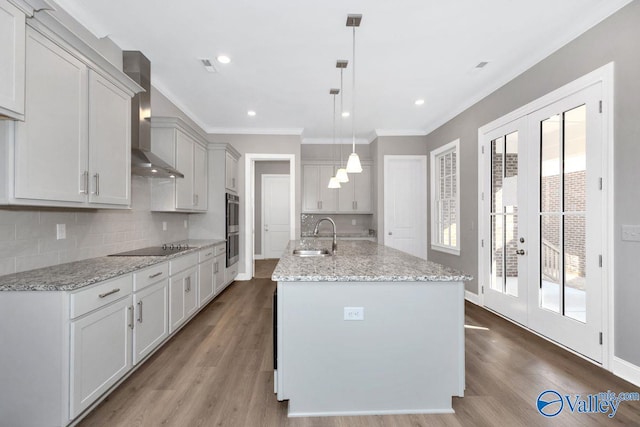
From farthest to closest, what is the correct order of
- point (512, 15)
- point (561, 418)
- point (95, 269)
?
point (512, 15) < point (95, 269) < point (561, 418)

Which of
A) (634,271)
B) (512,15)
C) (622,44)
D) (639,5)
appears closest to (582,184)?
(634,271)

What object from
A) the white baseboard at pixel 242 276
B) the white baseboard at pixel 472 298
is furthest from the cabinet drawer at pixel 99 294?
the white baseboard at pixel 472 298

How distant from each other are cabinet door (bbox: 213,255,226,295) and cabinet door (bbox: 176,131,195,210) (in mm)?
876

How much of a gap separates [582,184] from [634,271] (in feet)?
2.56

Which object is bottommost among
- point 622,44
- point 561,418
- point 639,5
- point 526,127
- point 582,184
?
point 561,418

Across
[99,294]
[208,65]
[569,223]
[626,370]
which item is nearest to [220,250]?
[208,65]

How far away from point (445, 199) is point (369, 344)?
3894 mm

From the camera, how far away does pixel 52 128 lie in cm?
183

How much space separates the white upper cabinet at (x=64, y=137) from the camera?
1.65 metres

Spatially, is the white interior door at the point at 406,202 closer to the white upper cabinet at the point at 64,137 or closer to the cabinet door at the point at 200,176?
the cabinet door at the point at 200,176

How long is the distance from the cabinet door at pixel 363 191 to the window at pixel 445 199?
1.31m

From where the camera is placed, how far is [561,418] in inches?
74.5

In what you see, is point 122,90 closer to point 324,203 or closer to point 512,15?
point 512,15

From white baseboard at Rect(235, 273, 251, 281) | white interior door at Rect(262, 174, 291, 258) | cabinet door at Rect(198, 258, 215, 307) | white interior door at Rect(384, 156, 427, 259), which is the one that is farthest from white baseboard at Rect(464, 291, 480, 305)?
white interior door at Rect(262, 174, 291, 258)
